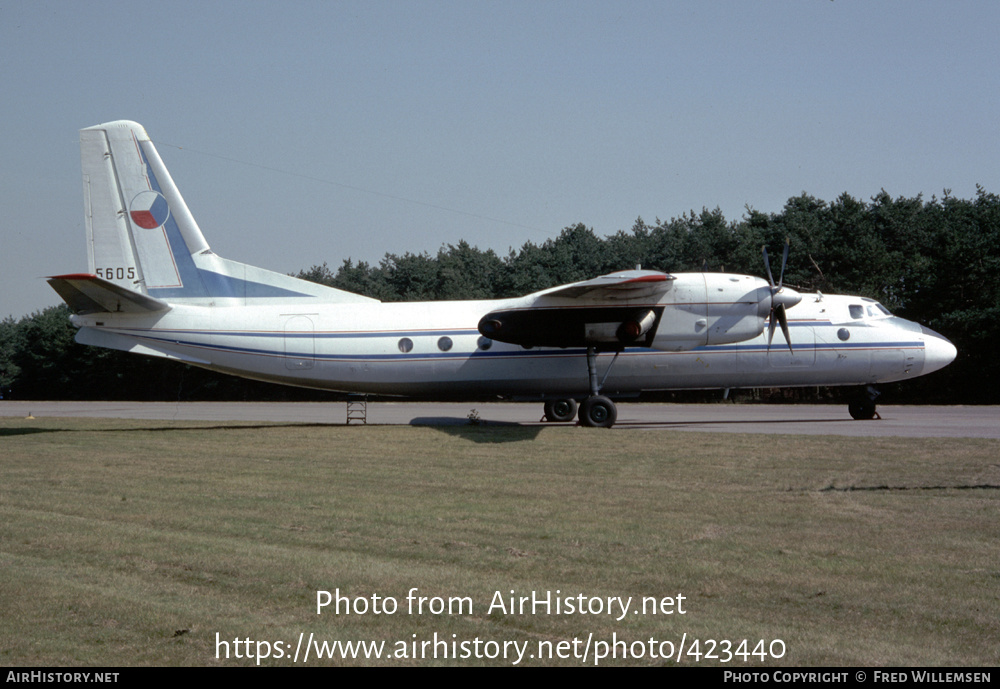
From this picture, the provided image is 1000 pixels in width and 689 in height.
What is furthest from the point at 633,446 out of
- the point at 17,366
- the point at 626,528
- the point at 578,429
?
the point at 17,366

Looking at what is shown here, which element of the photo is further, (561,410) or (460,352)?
(561,410)

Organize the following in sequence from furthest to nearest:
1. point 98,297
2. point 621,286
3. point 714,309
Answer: point 714,309, point 98,297, point 621,286

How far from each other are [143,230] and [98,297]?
269 cm

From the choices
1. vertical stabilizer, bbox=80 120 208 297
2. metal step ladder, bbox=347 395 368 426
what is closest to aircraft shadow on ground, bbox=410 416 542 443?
metal step ladder, bbox=347 395 368 426

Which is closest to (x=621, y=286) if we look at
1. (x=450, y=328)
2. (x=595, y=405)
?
(x=595, y=405)

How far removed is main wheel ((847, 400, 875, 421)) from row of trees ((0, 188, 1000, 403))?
30.9ft

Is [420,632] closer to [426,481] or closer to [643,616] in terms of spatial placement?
[643,616]

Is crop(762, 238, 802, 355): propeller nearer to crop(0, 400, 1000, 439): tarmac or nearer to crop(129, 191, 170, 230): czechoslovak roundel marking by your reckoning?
crop(0, 400, 1000, 439): tarmac

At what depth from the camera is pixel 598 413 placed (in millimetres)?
24578

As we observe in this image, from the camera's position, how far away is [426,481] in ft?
48.0

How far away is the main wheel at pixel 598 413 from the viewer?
24500 mm

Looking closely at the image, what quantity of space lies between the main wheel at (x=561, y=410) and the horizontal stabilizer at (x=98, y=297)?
12.0 metres

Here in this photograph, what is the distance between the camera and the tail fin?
24.4 metres

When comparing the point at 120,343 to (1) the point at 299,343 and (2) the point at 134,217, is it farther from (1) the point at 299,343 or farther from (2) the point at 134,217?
(1) the point at 299,343
